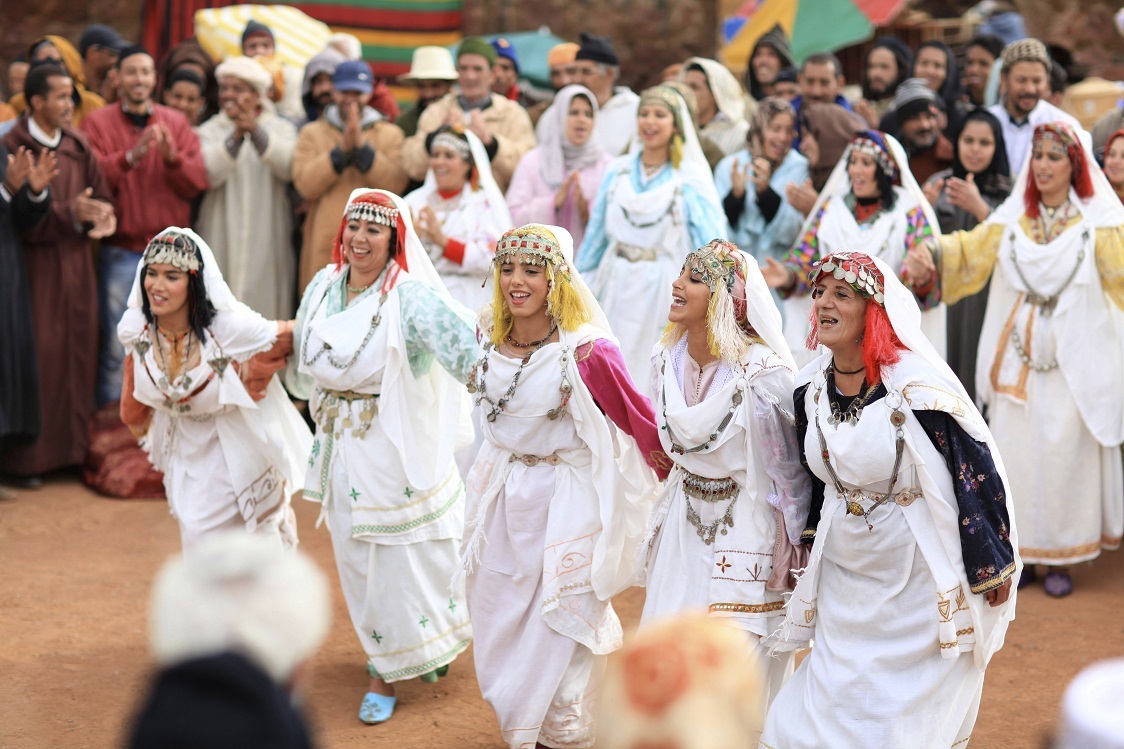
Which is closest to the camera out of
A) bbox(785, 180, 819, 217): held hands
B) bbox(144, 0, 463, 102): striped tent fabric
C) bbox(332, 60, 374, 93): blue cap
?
bbox(785, 180, 819, 217): held hands

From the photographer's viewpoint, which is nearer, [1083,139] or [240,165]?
[1083,139]

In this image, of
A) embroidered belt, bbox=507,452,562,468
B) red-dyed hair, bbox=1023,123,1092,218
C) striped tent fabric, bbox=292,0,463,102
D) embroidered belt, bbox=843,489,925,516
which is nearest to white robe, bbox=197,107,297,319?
striped tent fabric, bbox=292,0,463,102

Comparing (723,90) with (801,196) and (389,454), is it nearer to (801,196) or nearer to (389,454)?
(801,196)

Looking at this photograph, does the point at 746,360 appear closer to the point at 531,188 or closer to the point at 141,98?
the point at 531,188

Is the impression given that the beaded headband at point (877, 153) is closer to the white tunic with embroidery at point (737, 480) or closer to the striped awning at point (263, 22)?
the white tunic with embroidery at point (737, 480)

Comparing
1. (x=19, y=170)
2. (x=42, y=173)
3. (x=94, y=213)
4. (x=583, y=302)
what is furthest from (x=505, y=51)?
(x=583, y=302)

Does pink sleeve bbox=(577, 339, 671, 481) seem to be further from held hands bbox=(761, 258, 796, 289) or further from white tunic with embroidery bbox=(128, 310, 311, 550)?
held hands bbox=(761, 258, 796, 289)

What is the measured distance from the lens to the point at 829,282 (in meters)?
4.25

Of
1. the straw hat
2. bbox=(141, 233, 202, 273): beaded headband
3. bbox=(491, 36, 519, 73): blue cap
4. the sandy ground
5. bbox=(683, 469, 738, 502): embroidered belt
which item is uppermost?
bbox=(491, 36, 519, 73): blue cap

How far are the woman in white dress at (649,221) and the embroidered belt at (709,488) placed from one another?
3258 millimetres

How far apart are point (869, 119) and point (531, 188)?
2538mm

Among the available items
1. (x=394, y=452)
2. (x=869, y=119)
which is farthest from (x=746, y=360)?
(x=869, y=119)

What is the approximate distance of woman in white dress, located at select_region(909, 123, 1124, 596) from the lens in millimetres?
6477

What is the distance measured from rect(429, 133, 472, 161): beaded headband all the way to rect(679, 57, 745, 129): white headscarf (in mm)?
2465
